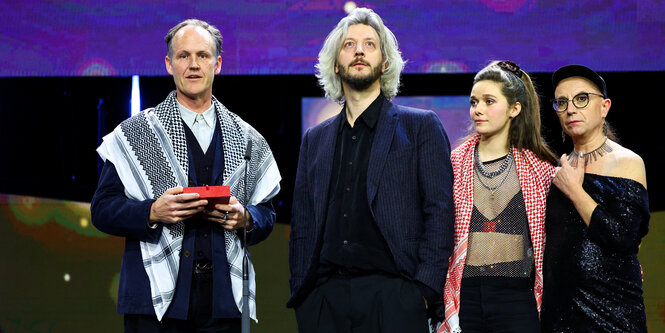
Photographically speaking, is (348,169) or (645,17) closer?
(348,169)

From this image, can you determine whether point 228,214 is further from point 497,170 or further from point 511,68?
point 511,68

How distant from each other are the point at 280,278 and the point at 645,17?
303 centimetres

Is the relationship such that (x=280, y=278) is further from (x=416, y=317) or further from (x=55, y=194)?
(x=416, y=317)

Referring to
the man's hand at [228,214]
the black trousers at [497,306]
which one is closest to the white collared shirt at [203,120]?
the man's hand at [228,214]

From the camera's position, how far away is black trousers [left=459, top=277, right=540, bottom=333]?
2.57 metres

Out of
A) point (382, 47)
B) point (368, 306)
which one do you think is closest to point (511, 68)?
point (382, 47)

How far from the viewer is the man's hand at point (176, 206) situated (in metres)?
2.52

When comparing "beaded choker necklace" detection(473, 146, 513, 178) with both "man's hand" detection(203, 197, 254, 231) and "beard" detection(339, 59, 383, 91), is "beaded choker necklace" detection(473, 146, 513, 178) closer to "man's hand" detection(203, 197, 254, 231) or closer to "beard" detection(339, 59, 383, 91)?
"beard" detection(339, 59, 383, 91)

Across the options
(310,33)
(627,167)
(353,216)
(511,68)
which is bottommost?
(353,216)

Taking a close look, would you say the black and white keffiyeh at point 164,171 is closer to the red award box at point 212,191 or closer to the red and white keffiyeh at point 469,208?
the red award box at point 212,191

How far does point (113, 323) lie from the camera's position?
16.7 ft

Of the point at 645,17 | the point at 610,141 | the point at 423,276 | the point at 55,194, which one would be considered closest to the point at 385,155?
the point at 423,276

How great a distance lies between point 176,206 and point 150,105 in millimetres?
2780

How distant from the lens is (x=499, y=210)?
9.01 ft
